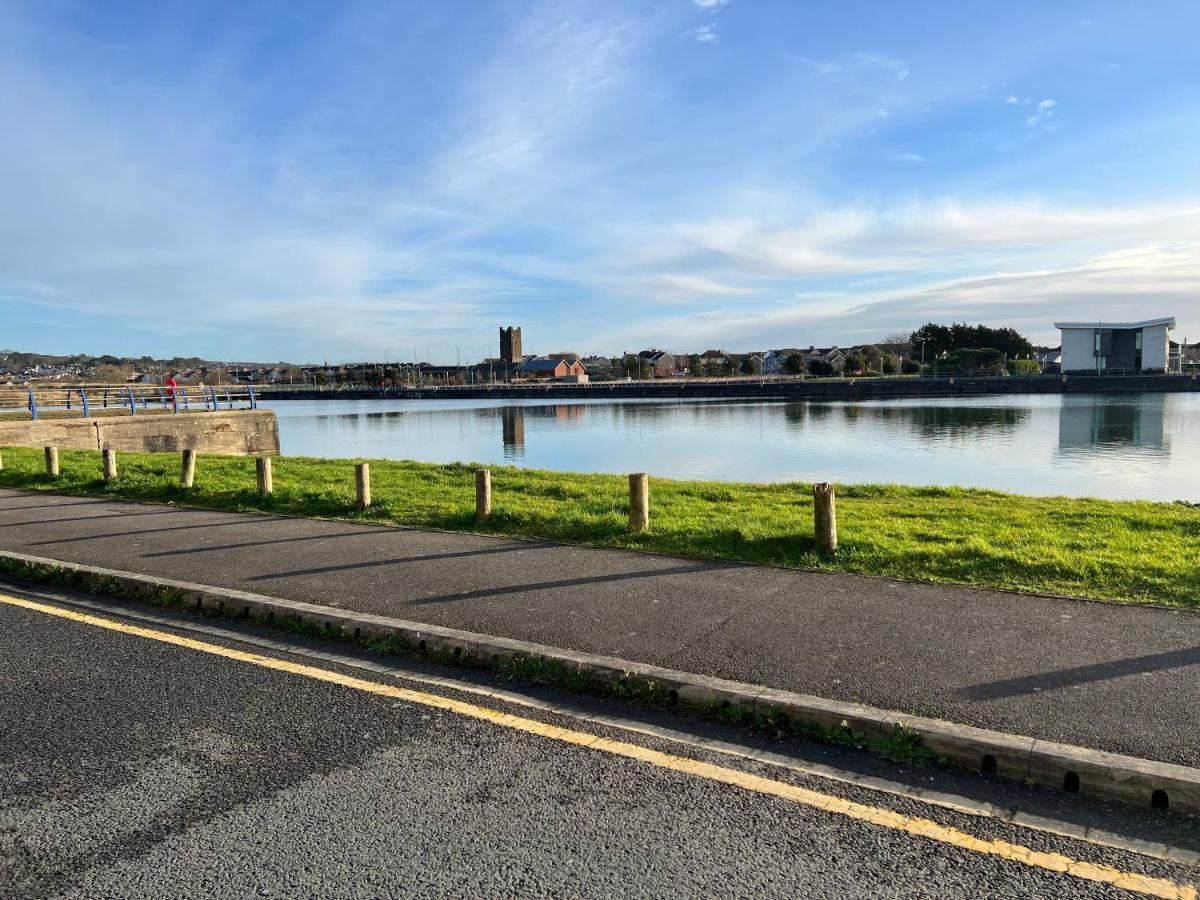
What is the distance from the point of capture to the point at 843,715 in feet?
15.3

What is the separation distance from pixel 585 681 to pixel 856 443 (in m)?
34.1

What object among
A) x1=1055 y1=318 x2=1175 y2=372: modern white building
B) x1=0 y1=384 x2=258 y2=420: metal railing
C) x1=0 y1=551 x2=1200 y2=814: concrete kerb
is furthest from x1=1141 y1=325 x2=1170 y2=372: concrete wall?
x1=0 y1=551 x2=1200 y2=814: concrete kerb

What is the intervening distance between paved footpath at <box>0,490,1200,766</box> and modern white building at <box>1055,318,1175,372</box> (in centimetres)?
10563

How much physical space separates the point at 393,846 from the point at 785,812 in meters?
1.77

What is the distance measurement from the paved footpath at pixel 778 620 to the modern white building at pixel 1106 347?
10563 cm

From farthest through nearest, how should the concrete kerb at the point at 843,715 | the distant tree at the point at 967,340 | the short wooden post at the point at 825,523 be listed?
the distant tree at the point at 967,340 < the short wooden post at the point at 825,523 < the concrete kerb at the point at 843,715

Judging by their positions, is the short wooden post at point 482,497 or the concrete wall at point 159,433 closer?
the short wooden post at point 482,497

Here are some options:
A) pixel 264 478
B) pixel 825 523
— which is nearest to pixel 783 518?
pixel 825 523

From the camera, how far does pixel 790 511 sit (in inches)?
485

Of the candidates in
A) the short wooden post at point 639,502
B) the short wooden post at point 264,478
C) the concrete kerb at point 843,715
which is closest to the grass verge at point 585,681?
the concrete kerb at point 843,715

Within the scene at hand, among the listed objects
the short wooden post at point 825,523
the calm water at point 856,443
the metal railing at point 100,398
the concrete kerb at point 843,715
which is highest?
the metal railing at point 100,398

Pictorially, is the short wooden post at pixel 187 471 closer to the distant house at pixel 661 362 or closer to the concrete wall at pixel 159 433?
the concrete wall at pixel 159 433

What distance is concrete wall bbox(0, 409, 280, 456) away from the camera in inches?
1075

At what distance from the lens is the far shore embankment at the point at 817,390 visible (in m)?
85.0
